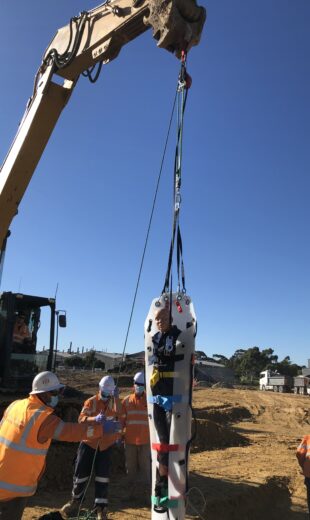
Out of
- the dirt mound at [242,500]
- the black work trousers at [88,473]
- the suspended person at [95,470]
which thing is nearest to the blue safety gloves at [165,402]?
the suspended person at [95,470]

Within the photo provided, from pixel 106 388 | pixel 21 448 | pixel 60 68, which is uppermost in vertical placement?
pixel 60 68

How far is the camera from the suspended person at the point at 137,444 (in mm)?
7832

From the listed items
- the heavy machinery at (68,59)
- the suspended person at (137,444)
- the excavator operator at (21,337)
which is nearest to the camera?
the heavy machinery at (68,59)

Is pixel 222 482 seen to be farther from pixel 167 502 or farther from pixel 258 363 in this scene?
pixel 258 363

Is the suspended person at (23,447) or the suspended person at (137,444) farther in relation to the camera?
the suspended person at (137,444)

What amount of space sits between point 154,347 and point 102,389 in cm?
222

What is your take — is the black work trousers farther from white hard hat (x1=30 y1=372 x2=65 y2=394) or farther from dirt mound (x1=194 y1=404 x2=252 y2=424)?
dirt mound (x1=194 y1=404 x2=252 y2=424)

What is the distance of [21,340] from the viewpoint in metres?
9.88

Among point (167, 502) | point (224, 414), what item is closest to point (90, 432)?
point (167, 502)

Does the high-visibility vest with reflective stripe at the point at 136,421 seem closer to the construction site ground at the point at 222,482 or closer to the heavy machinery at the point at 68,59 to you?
the construction site ground at the point at 222,482

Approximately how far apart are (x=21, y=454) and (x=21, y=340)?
6.01 metres

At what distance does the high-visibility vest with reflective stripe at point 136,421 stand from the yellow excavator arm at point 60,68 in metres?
3.50

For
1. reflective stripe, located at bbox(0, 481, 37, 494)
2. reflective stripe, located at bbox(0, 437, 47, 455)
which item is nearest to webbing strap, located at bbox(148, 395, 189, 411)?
reflective stripe, located at bbox(0, 437, 47, 455)

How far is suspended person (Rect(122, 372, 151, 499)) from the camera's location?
7832 mm
